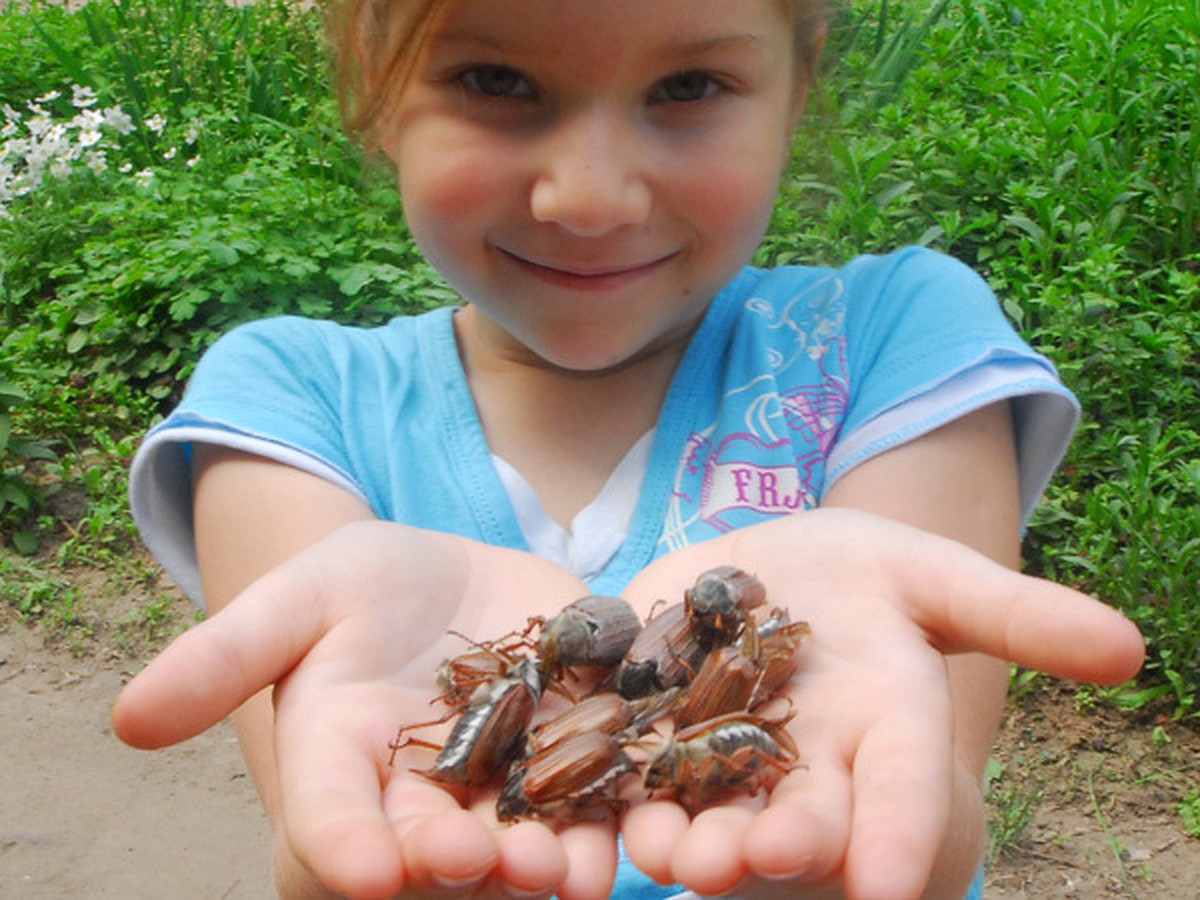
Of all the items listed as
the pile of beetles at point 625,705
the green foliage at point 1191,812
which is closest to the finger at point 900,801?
the pile of beetles at point 625,705

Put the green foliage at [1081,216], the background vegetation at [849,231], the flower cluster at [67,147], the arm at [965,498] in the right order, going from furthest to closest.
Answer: the flower cluster at [67,147], the background vegetation at [849,231], the green foliage at [1081,216], the arm at [965,498]

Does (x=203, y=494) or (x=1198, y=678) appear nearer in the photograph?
(x=203, y=494)

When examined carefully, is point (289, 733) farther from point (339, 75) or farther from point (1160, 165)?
point (1160, 165)

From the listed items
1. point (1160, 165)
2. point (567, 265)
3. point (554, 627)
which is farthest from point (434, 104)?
point (1160, 165)

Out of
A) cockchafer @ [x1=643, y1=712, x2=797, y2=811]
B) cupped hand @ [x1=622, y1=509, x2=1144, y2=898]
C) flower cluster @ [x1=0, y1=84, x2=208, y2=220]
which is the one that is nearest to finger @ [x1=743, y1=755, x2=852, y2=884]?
cupped hand @ [x1=622, y1=509, x2=1144, y2=898]

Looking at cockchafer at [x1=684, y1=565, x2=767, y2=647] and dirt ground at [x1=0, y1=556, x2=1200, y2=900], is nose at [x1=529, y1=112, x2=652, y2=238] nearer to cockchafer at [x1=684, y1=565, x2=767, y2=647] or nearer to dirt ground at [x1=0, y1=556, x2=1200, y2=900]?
cockchafer at [x1=684, y1=565, x2=767, y2=647]

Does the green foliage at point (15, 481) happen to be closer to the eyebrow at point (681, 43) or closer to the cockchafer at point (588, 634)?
the eyebrow at point (681, 43)

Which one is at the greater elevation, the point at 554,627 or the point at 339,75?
the point at 339,75
